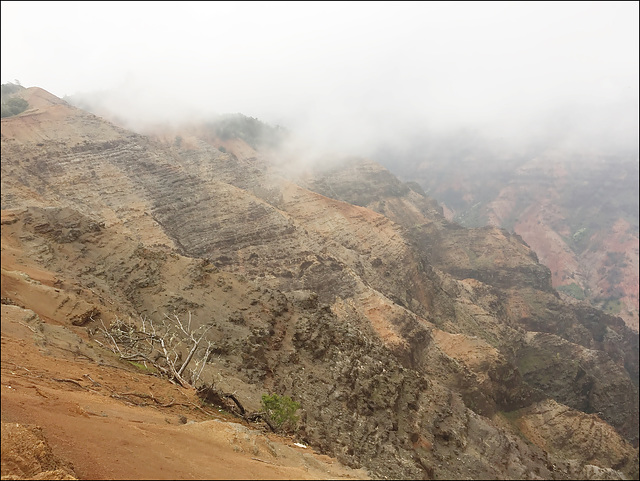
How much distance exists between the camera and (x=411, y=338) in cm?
3372

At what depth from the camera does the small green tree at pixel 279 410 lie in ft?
46.1

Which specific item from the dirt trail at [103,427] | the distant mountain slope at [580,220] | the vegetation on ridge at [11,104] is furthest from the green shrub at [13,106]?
the distant mountain slope at [580,220]

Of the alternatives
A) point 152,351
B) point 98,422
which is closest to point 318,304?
point 152,351

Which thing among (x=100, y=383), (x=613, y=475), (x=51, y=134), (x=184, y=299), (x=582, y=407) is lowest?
(x=582, y=407)

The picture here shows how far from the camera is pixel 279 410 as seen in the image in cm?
1413

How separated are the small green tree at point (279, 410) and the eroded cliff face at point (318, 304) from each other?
3.54ft

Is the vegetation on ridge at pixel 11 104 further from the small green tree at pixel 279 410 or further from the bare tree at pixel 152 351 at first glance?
the small green tree at pixel 279 410

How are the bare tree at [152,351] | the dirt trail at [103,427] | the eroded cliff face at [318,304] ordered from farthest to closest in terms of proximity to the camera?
1. the eroded cliff face at [318,304]
2. the bare tree at [152,351]
3. the dirt trail at [103,427]

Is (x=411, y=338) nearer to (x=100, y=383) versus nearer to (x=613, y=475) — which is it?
(x=613, y=475)

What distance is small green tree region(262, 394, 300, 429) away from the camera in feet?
46.1

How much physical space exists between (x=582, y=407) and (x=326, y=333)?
38216 millimetres

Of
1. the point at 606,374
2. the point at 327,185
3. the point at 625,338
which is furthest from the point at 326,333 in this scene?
the point at 625,338

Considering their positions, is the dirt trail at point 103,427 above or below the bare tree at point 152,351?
above

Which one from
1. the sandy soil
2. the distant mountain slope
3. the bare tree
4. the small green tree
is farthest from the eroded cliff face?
the distant mountain slope
